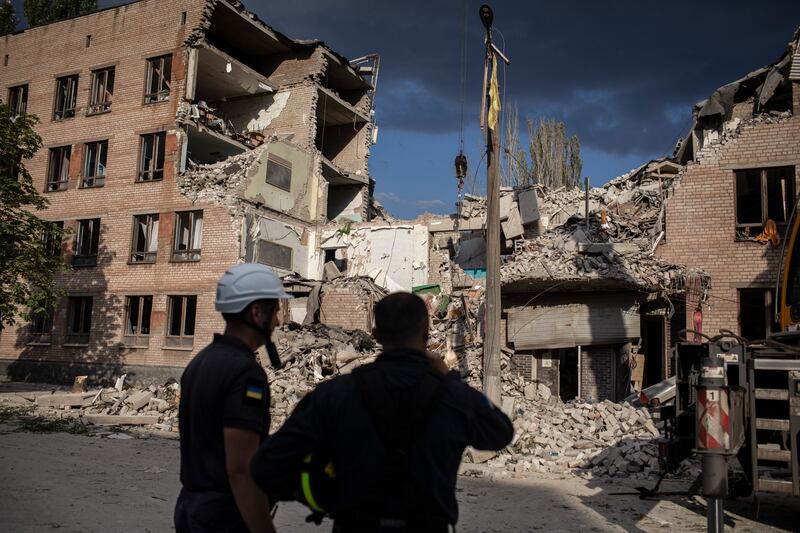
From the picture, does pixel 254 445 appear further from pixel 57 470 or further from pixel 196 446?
pixel 57 470

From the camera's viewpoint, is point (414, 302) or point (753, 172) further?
point (753, 172)

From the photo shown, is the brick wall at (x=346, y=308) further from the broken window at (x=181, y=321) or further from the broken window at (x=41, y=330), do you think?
the broken window at (x=41, y=330)

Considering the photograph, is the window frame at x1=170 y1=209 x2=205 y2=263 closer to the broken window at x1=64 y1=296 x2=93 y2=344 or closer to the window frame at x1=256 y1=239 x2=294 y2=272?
the window frame at x1=256 y1=239 x2=294 y2=272

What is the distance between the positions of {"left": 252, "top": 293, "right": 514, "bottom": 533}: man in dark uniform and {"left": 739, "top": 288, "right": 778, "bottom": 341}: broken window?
1453 cm

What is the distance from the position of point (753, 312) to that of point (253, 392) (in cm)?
1498

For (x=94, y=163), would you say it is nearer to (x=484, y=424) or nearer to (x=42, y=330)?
(x=42, y=330)

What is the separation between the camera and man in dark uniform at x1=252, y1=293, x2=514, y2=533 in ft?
6.03

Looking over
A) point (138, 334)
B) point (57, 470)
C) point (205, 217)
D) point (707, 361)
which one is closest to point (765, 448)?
point (707, 361)

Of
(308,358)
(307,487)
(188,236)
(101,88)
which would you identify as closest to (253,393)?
(307,487)

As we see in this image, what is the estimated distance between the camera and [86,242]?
965 inches

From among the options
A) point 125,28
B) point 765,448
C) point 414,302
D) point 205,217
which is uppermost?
point 125,28

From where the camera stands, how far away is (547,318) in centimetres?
1549

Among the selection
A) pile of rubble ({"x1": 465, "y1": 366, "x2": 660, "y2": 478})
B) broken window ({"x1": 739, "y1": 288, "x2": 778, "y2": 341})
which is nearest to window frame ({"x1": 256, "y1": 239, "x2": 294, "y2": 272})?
pile of rubble ({"x1": 465, "y1": 366, "x2": 660, "y2": 478})

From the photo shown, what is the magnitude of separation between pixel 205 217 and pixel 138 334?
5.39 metres
